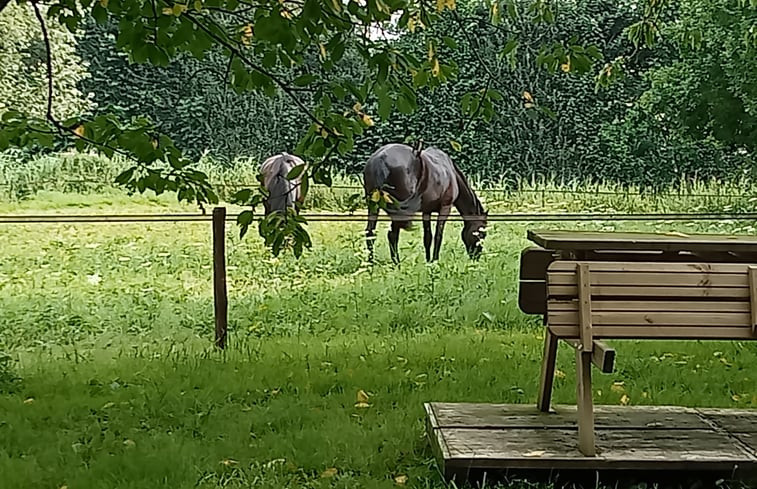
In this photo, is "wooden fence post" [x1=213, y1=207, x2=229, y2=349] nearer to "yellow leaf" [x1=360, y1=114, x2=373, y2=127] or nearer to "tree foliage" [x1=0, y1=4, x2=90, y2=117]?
"yellow leaf" [x1=360, y1=114, x2=373, y2=127]

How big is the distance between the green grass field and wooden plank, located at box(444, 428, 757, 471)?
0.44ft

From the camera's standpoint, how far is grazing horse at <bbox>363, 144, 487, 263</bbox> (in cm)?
912

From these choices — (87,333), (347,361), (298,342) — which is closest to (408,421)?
(347,361)

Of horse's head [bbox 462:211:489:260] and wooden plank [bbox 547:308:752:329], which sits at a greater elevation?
wooden plank [bbox 547:308:752:329]

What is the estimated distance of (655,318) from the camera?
2.92m

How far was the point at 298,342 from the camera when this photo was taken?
18.6 ft

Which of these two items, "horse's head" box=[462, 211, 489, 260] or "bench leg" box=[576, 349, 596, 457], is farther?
"horse's head" box=[462, 211, 489, 260]

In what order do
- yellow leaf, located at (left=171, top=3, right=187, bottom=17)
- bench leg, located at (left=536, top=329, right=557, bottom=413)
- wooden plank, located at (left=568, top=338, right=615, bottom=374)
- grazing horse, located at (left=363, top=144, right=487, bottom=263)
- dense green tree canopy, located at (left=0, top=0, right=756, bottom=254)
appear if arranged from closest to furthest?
wooden plank, located at (left=568, top=338, right=615, bottom=374) < yellow leaf, located at (left=171, top=3, right=187, bottom=17) < dense green tree canopy, located at (left=0, top=0, right=756, bottom=254) < bench leg, located at (left=536, top=329, right=557, bottom=413) < grazing horse, located at (left=363, top=144, right=487, bottom=263)

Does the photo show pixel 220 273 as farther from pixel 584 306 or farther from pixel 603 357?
pixel 603 357

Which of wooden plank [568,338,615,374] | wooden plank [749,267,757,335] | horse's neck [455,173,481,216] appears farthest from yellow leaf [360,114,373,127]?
horse's neck [455,173,481,216]

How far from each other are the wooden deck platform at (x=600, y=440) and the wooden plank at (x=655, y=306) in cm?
48

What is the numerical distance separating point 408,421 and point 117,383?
5.32 ft

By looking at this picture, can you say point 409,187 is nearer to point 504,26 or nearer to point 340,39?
point 504,26

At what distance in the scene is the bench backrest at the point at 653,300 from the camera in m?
2.89
